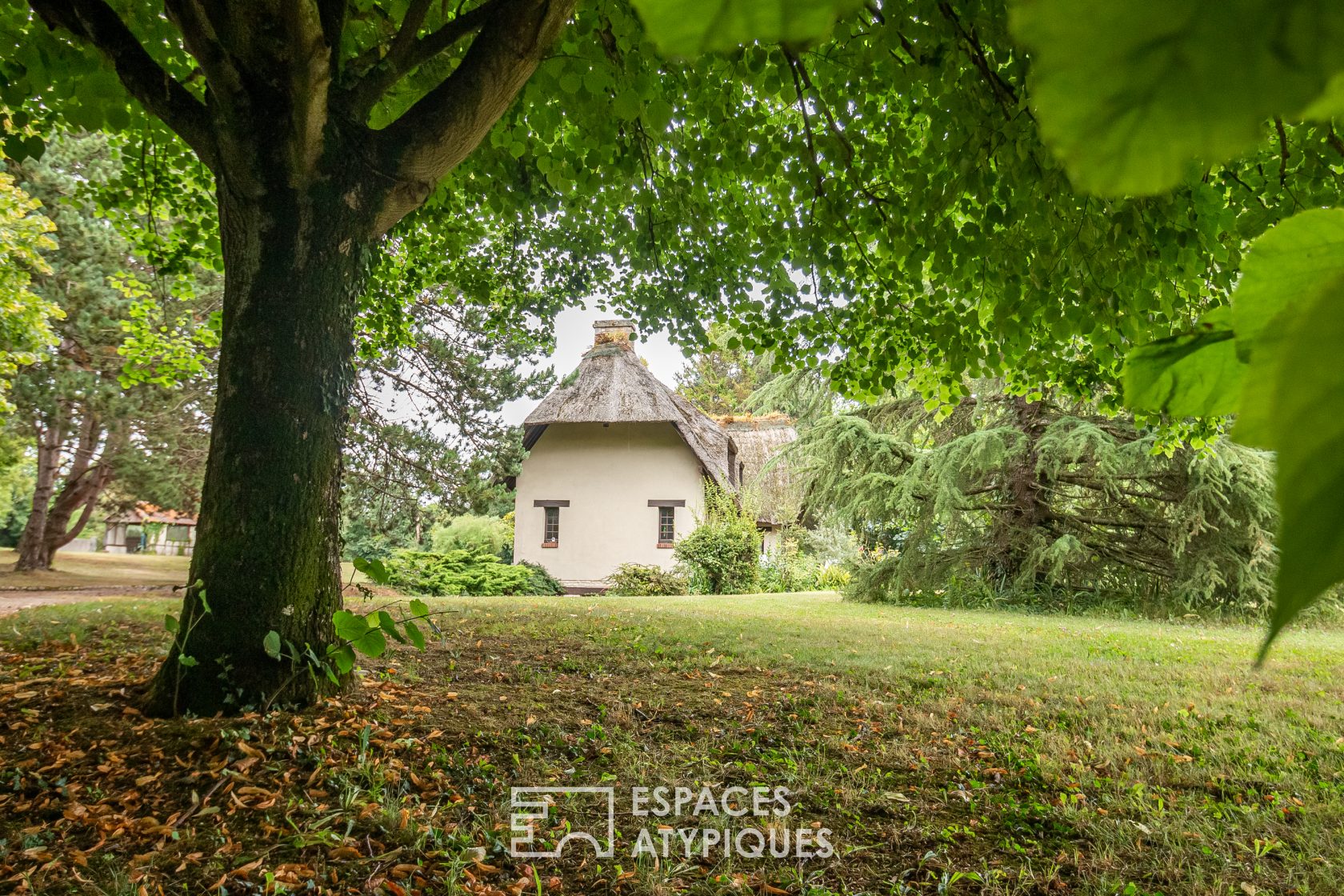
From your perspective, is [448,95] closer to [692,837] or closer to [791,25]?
[692,837]

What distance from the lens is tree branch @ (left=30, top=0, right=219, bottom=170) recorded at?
10.3 feet

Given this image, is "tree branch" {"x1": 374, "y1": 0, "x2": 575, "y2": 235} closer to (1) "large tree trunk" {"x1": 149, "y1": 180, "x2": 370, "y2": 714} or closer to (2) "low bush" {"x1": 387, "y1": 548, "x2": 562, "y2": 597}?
(1) "large tree trunk" {"x1": 149, "y1": 180, "x2": 370, "y2": 714}

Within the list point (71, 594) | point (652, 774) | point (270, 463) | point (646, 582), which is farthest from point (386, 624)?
point (71, 594)

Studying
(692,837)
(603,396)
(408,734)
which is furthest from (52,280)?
(692,837)

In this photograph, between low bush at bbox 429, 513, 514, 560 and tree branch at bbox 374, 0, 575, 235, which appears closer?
tree branch at bbox 374, 0, 575, 235

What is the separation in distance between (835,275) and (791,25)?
5153 mm

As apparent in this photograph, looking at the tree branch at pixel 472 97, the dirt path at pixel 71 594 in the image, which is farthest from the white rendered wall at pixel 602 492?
the tree branch at pixel 472 97

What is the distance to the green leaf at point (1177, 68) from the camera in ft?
0.58

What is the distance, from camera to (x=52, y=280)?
12.5 m

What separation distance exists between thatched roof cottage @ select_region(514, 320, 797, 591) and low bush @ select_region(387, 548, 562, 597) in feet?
7.67

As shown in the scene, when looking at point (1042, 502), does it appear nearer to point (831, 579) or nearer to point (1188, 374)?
point (831, 579)

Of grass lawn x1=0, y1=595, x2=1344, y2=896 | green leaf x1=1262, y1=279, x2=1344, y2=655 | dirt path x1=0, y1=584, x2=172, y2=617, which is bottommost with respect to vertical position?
grass lawn x1=0, y1=595, x2=1344, y2=896

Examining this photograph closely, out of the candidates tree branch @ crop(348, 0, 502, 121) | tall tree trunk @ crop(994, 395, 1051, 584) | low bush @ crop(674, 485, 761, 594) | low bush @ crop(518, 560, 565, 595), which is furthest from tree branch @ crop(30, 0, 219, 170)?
low bush @ crop(674, 485, 761, 594)

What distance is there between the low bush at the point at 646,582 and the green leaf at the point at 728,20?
15.3 meters
